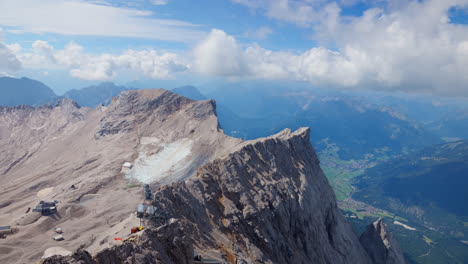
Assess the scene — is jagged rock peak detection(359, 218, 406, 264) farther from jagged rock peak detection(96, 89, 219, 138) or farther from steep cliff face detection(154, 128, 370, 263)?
jagged rock peak detection(96, 89, 219, 138)

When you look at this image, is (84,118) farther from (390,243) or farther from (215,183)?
(390,243)

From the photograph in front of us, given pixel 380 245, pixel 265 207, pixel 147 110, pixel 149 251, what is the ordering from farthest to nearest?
pixel 147 110 → pixel 380 245 → pixel 265 207 → pixel 149 251

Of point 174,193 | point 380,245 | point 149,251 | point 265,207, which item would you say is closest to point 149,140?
point 265,207

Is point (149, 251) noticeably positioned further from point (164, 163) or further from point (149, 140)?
point (149, 140)

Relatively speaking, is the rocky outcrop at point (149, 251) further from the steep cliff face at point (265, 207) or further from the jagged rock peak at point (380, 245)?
the jagged rock peak at point (380, 245)

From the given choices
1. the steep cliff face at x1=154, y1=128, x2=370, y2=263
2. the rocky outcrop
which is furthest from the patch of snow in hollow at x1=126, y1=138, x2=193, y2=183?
the rocky outcrop
